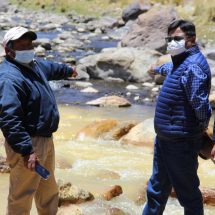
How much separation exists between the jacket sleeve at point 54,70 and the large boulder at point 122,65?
33.5ft

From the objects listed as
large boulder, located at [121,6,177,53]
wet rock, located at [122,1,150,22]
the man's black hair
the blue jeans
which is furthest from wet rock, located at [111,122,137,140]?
wet rock, located at [122,1,150,22]

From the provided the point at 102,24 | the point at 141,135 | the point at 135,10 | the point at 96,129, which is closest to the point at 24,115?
the point at 141,135

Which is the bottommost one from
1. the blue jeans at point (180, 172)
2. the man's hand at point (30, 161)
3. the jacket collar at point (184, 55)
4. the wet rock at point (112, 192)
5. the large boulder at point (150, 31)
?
the large boulder at point (150, 31)

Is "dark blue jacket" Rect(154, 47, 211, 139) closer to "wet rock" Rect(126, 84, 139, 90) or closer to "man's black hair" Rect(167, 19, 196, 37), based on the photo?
"man's black hair" Rect(167, 19, 196, 37)

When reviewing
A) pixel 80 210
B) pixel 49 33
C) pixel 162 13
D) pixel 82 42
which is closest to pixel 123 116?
pixel 80 210

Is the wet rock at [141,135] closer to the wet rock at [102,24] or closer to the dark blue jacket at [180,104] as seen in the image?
the dark blue jacket at [180,104]

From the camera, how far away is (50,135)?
4219 mm

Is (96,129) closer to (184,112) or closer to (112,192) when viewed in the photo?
(112,192)

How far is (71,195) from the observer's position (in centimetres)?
564

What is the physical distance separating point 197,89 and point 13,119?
1.28 metres

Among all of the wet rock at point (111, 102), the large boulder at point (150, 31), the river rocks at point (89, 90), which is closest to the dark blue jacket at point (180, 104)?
the wet rock at point (111, 102)

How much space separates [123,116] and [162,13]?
927 cm

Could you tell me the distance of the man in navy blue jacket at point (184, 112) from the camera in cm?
399

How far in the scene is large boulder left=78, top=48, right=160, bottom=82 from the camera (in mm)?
15000
